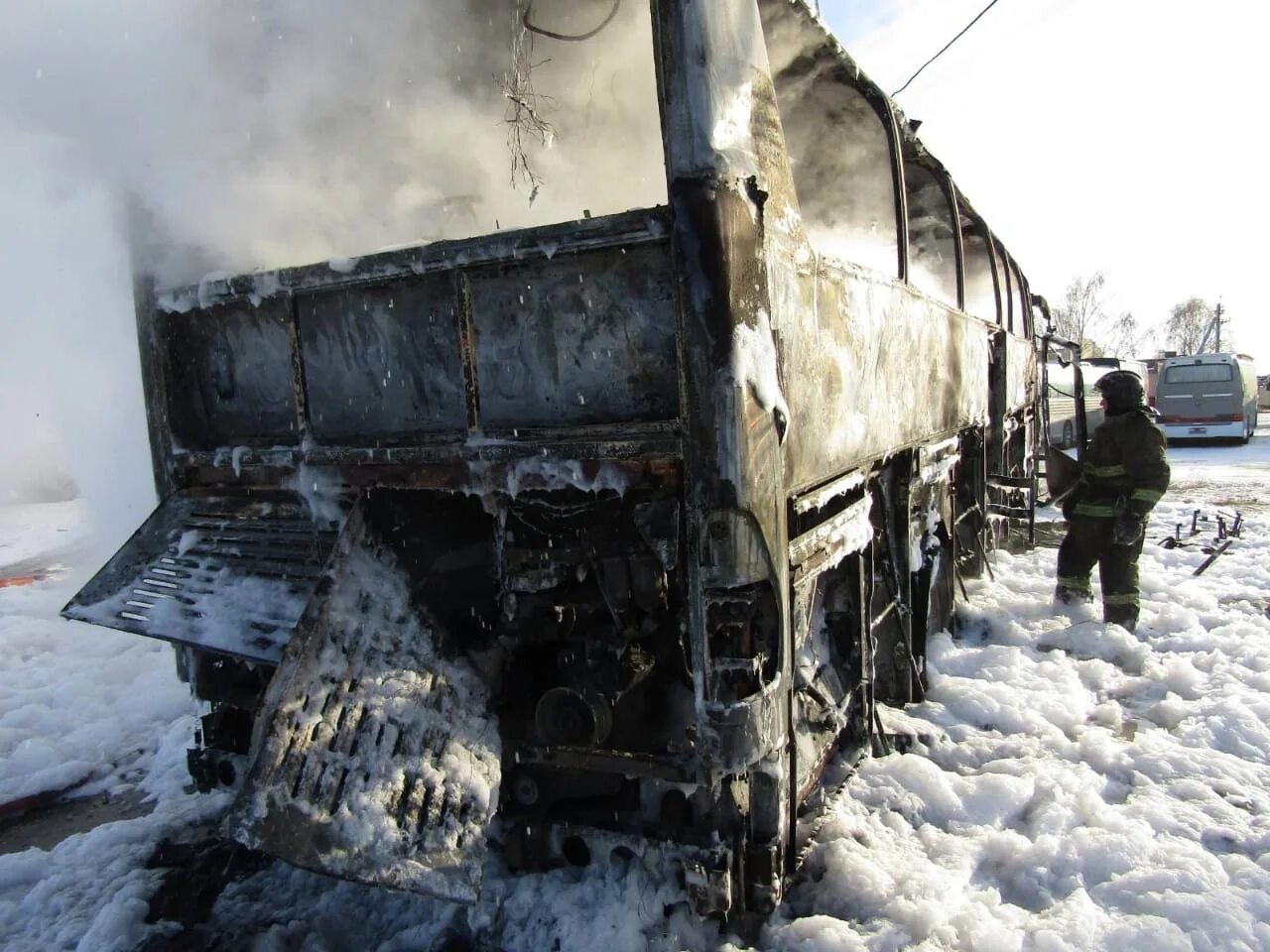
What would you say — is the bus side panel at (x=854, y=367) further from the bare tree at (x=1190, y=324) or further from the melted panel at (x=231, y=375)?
the bare tree at (x=1190, y=324)

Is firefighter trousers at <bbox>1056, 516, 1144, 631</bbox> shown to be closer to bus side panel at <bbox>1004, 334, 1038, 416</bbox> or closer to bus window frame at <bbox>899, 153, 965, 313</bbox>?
bus side panel at <bbox>1004, 334, 1038, 416</bbox>

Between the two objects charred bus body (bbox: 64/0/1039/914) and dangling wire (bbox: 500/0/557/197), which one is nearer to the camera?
charred bus body (bbox: 64/0/1039/914)

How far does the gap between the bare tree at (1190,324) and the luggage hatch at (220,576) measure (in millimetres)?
76329

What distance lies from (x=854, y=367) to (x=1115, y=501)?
397 centimetres

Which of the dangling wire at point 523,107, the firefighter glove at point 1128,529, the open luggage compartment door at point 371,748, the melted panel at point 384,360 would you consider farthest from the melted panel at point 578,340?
the firefighter glove at point 1128,529

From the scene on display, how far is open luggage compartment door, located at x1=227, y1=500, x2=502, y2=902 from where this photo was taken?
2.14 metres

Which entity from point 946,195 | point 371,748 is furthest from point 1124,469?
point 371,748

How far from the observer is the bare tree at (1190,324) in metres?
64.3

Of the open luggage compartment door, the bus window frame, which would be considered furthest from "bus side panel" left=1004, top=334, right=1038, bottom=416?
the open luggage compartment door

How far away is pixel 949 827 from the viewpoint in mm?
3082

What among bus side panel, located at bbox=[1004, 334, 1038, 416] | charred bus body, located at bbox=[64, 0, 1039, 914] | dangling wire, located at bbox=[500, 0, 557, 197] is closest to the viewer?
charred bus body, located at bbox=[64, 0, 1039, 914]

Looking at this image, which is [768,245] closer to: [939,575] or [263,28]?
[263,28]

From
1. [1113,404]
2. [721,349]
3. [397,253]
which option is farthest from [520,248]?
[1113,404]

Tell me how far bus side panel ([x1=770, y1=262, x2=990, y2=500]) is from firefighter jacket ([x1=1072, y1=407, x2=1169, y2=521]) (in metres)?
2.05
